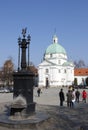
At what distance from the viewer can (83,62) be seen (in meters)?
128

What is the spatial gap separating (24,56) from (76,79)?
103326 mm

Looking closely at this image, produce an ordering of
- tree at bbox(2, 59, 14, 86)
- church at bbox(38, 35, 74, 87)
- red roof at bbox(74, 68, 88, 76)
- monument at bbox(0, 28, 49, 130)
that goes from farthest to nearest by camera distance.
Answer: red roof at bbox(74, 68, 88, 76), church at bbox(38, 35, 74, 87), tree at bbox(2, 59, 14, 86), monument at bbox(0, 28, 49, 130)

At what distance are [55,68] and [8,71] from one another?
3476 centimetres

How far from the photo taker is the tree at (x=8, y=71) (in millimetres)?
74375

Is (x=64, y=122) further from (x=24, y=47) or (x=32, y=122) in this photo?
(x=24, y=47)

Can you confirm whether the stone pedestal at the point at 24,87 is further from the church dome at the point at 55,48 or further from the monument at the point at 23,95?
the church dome at the point at 55,48

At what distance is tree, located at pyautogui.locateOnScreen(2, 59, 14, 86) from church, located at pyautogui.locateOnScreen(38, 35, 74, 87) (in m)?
28.3

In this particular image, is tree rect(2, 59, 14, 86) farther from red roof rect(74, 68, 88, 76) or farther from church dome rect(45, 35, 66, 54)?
red roof rect(74, 68, 88, 76)

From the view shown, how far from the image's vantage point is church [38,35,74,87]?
10775 centimetres

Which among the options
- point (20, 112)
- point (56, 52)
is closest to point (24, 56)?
point (20, 112)

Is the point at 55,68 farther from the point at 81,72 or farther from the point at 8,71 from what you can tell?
the point at 8,71

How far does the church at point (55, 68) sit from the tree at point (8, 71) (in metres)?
28.3

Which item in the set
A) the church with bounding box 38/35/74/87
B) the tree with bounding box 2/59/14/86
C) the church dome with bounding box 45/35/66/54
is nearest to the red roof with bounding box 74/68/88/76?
the church with bounding box 38/35/74/87

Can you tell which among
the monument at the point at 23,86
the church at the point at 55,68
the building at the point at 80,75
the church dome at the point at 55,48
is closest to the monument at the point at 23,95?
the monument at the point at 23,86
